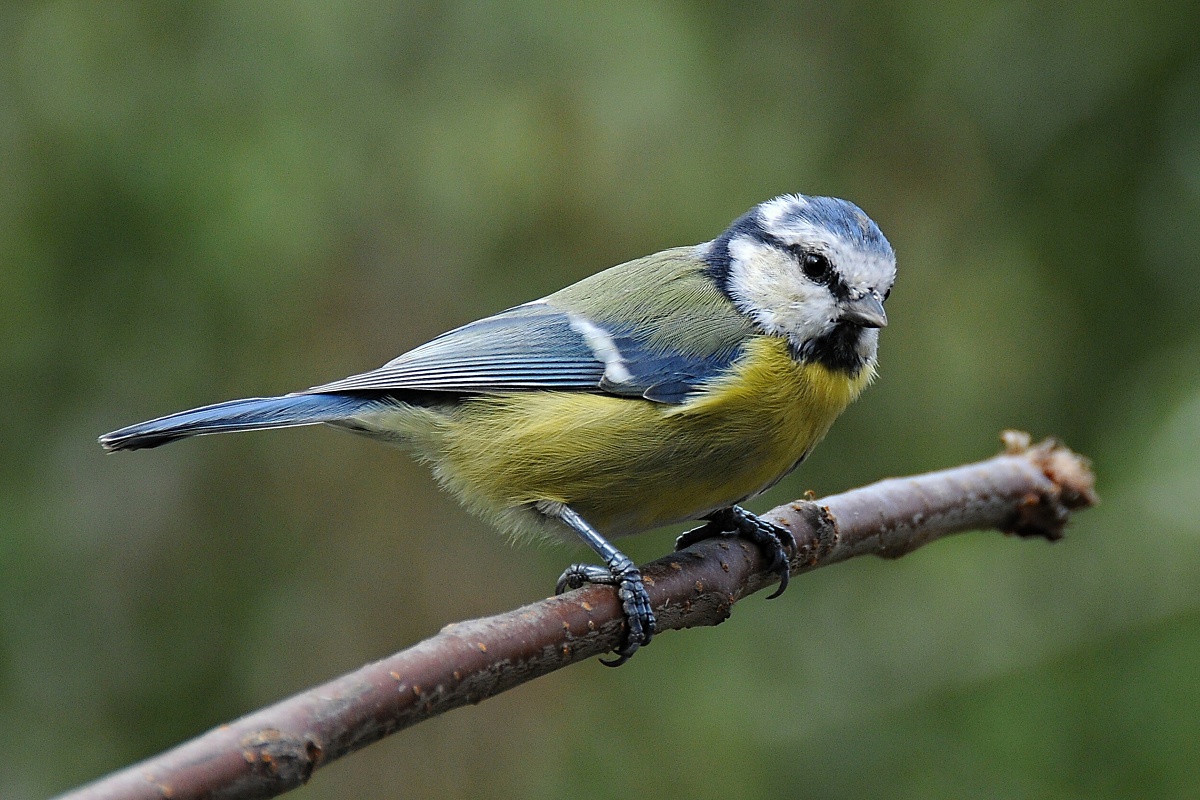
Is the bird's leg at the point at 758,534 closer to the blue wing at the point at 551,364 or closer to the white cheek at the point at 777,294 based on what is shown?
the blue wing at the point at 551,364

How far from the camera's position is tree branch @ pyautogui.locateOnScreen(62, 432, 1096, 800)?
1.05 metres

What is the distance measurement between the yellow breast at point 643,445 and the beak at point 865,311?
4.0 inches

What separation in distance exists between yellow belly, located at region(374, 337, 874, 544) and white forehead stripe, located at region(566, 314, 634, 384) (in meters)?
0.05

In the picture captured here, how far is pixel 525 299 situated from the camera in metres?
3.21

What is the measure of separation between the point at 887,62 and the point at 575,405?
1.93 metres

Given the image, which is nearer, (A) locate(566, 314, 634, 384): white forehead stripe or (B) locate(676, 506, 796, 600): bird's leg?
(B) locate(676, 506, 796, 600): bird's leg

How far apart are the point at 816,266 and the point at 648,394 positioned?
37 centimetres

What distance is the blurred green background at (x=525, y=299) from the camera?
2865 mm

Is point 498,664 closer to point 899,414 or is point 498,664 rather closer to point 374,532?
point 374,532

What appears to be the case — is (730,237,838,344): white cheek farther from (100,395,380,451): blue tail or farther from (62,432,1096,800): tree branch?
(100,395,380,451): blue tail

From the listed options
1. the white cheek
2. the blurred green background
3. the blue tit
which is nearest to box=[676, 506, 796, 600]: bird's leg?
the blue tit

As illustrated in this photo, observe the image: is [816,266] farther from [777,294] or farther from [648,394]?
[648,394]

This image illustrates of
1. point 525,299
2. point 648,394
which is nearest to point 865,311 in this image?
point 648,394

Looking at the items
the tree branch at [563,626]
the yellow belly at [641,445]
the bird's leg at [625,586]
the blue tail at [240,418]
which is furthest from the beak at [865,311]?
the blue tail at [240,418]
